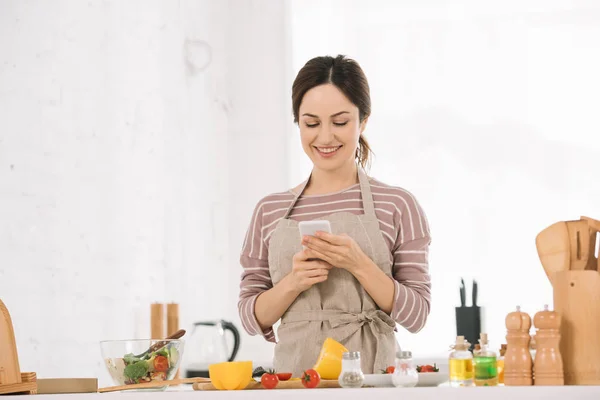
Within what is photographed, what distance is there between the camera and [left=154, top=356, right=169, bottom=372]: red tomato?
1377 millimetres

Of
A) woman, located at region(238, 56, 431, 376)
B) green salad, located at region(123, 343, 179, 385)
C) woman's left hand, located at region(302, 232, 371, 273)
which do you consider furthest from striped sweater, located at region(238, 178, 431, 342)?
green salad, located at region(123, 343, 179, 385)

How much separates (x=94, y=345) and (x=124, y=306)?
0.90 ft

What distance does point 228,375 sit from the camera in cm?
117

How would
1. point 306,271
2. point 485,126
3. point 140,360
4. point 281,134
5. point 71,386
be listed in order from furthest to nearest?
point 281,134
point 485,126
point 306,271
point 140,360
point 71,386

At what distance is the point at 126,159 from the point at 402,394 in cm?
232

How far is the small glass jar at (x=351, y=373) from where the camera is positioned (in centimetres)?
112

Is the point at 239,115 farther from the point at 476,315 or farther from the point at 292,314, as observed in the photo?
the point at 292,314

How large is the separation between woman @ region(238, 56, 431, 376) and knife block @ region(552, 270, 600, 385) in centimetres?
52

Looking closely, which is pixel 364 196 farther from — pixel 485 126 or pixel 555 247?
pixel 485 126

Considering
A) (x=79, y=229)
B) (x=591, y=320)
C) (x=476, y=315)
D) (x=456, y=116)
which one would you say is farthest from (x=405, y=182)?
(x=591, y=320)

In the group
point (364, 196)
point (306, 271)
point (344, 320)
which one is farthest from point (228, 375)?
point (364, 196)

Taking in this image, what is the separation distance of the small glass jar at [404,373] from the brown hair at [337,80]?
806 millimetres

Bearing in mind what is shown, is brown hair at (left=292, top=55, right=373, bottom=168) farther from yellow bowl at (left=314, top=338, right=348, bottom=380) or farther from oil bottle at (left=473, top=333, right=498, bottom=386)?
oil bottle at (left=473, top=333, right=498, bottom=386)

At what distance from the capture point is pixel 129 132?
3234 mm
